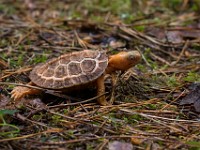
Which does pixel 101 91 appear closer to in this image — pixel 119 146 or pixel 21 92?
pixel 21 92

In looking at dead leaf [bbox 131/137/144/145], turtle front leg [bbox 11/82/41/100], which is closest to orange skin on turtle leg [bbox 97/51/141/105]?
turtle front leg [bbox 11/82/41/100]

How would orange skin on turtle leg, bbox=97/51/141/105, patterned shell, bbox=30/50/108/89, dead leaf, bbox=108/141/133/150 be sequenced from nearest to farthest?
dead leaf, bbox=108/141/133/150, patterned shell, bbox=30/50/108/89, orange skin on turtle leg, bbox=97/51/141/105

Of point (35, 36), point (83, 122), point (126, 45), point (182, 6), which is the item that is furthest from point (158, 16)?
point (83, 122)

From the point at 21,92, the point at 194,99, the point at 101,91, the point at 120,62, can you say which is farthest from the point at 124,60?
the point at 21,92

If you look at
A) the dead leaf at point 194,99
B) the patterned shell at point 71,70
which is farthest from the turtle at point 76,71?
the dead leaf at point 194,99

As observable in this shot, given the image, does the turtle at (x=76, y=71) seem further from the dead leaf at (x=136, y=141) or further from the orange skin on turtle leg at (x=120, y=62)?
the dead leaf at (x=136, y=141)

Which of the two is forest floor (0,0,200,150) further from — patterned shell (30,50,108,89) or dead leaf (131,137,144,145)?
patterned shell (30,50,108,89)

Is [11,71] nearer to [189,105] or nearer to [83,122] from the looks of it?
[83,122]
